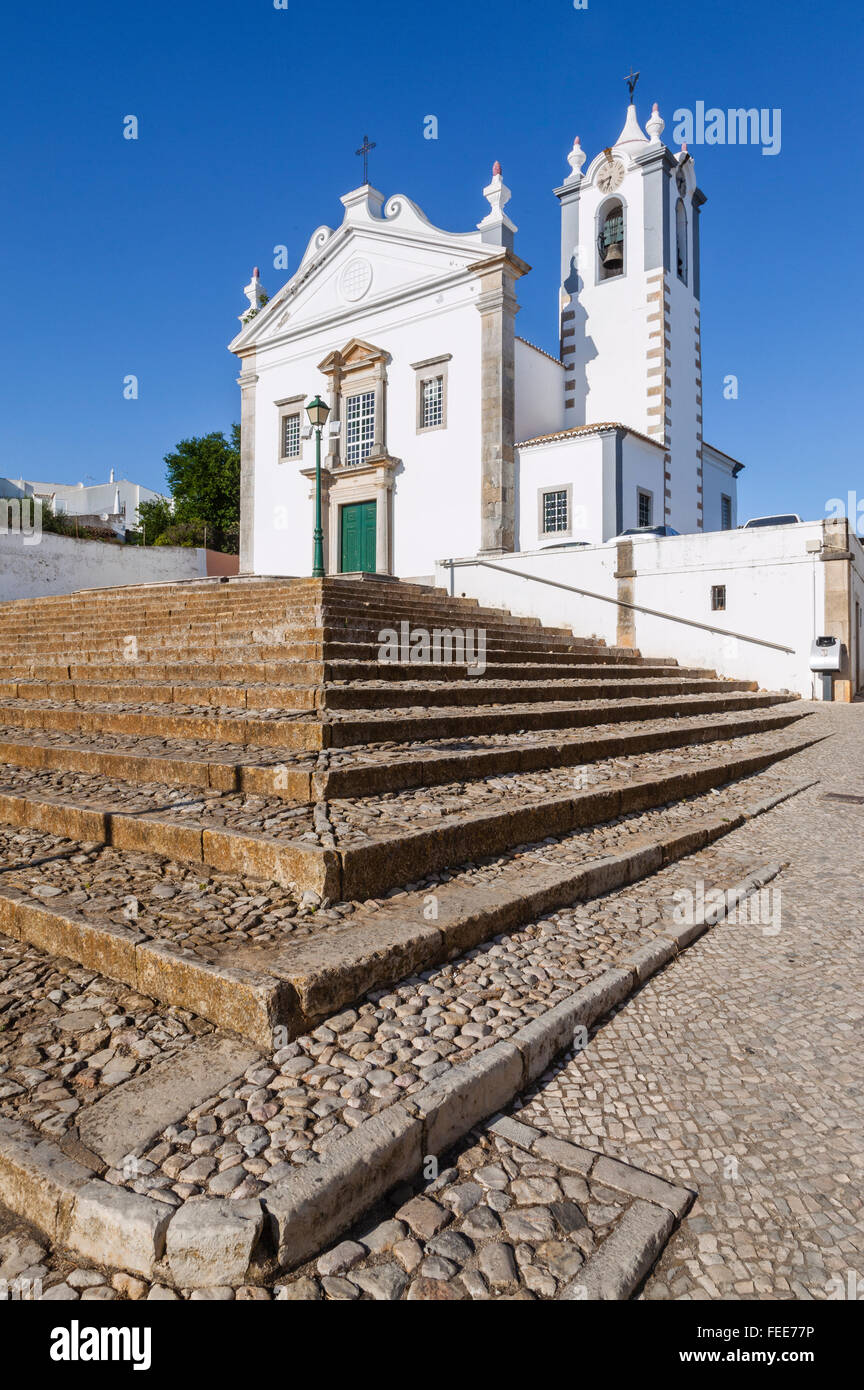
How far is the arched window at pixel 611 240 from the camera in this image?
22266 mm

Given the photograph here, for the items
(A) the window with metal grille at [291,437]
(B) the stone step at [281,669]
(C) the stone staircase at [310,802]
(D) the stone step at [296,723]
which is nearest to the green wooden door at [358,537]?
(A) the window with metal grille at [291,437]

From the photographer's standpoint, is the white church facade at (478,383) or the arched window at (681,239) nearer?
the white church facade at (478,383)

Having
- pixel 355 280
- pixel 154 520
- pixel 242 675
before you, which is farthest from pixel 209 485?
pixel 242 675

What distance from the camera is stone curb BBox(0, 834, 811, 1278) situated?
1.65m

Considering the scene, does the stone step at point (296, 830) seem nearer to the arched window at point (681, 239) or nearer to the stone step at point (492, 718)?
the stone step at point (492, 718)

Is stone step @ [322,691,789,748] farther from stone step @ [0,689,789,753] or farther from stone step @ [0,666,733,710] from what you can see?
stone step @ [0,666,733,710]

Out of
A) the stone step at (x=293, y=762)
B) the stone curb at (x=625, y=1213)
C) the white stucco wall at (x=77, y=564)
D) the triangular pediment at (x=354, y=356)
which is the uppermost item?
the triangular pediment at (x=354, y=356)

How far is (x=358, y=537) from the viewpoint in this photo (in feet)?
68.8

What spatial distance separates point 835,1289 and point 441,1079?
995mm

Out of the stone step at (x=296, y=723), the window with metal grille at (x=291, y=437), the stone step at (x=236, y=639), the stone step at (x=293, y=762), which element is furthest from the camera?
the window with metal grille at (x=291, y=437)

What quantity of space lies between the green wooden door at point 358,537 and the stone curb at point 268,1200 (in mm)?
18876

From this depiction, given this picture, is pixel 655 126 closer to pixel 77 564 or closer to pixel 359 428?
pixel 359 428

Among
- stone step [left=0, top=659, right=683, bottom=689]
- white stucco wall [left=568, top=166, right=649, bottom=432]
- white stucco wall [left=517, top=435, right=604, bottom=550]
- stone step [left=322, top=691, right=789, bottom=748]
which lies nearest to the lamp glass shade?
white stucco wall [left=517, top=435, right=604, bottom=550]

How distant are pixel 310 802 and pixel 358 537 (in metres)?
17.5
